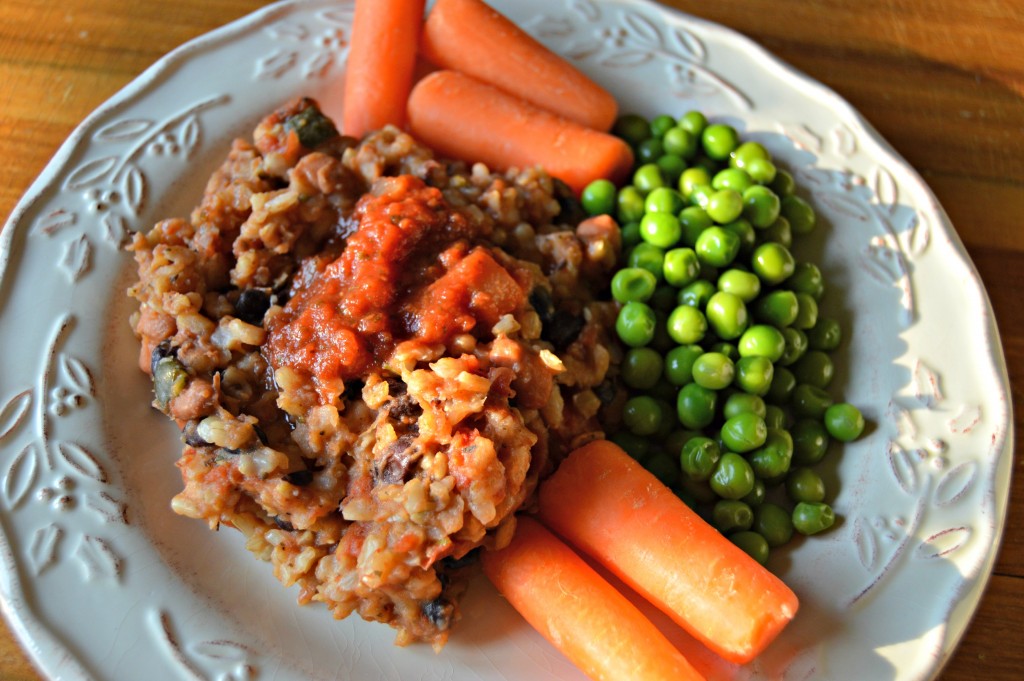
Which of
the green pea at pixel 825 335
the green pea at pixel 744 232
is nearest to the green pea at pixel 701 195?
the green pea at pixel 744 232

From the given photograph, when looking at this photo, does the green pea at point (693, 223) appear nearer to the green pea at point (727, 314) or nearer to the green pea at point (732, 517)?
the green pea at point (727, 314)

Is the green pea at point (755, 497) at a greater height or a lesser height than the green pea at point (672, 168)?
lesser

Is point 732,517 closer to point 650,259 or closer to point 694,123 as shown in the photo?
point 650,259

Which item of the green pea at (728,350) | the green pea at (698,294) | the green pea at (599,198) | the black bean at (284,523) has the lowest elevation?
the black bean at (284,523)

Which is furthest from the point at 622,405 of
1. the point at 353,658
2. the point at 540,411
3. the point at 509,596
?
the point at 353,658

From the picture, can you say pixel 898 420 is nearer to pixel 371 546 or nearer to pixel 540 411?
pixel 540 411

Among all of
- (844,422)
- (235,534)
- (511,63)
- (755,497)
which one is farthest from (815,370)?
(235,534)
